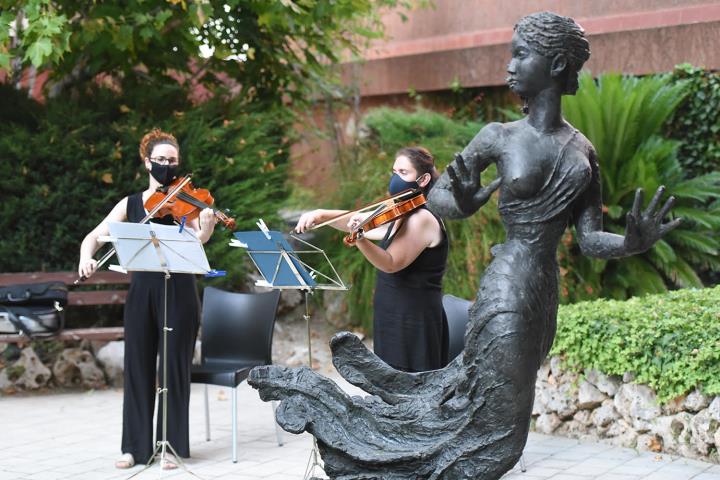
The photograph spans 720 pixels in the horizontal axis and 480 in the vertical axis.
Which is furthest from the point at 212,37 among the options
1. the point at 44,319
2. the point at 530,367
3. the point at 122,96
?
the point at 530,367

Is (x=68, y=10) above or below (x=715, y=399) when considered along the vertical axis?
above

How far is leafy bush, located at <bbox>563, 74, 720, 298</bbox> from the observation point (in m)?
8.57

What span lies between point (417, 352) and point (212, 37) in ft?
17.0

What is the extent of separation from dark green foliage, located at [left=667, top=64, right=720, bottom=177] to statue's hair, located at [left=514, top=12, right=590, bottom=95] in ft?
18.8

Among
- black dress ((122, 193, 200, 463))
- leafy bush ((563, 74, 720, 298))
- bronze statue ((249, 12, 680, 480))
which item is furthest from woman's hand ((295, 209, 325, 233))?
leafy bush ((563, 74, 720, 298))

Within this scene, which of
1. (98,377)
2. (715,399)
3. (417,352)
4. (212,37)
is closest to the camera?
(417,352)

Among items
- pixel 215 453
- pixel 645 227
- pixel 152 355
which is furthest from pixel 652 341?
pixel 152 355

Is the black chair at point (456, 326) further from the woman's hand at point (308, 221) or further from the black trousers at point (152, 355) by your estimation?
the black trousers at point (152, 355)

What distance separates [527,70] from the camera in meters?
3.61

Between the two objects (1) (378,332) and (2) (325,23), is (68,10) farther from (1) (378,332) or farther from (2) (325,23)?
(1) (378,332)

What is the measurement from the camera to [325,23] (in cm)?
942

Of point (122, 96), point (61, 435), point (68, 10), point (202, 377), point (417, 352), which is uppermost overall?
point (68, 10)

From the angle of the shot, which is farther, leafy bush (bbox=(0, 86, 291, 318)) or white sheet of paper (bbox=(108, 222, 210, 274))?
leafy bush (bbox=(0, 86, 291, 318))

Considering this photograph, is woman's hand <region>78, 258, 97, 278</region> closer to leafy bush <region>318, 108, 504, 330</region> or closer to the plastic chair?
the plastic chair
